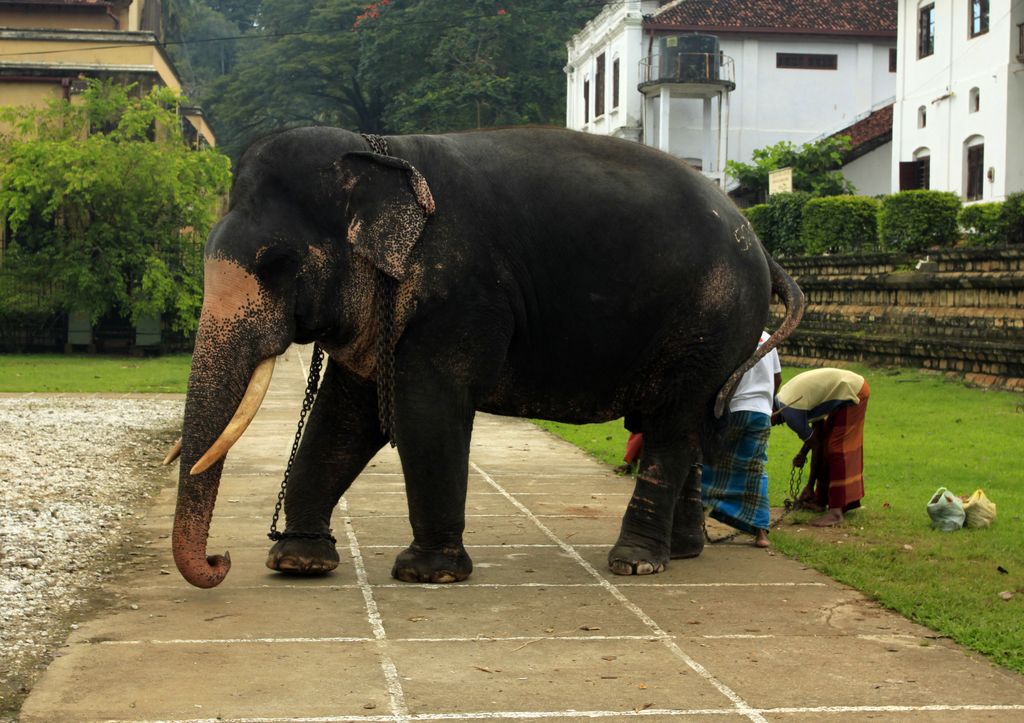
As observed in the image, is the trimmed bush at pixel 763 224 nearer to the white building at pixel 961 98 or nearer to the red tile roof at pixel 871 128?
the white building at pixel 961 98

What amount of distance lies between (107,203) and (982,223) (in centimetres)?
1576

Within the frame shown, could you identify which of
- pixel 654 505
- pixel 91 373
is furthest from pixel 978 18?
pixel 654 505

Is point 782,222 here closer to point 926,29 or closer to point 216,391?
point 926,29

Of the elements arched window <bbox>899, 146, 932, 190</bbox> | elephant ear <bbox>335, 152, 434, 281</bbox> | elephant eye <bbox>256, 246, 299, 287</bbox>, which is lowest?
elephant eye <bbox>256, 246, 299, 287</bbox>

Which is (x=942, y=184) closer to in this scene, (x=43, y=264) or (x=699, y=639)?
(x=43, y=264)

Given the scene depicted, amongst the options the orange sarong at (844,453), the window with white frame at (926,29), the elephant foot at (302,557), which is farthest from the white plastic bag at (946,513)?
the window with white frame at (926,29)

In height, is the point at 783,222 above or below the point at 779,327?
above

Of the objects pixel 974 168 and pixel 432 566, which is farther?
pixel 974 168

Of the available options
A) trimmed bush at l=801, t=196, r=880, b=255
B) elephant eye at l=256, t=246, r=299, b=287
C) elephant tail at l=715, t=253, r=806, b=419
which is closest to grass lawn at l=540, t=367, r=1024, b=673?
elephant tail at l=715, t=253, r=806, b=419

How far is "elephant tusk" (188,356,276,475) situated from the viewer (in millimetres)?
6109

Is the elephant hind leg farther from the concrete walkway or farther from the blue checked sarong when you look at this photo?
the blue checked sarong

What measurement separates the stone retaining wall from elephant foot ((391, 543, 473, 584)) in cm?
1171

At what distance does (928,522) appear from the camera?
906 cm

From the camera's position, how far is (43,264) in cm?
2697
